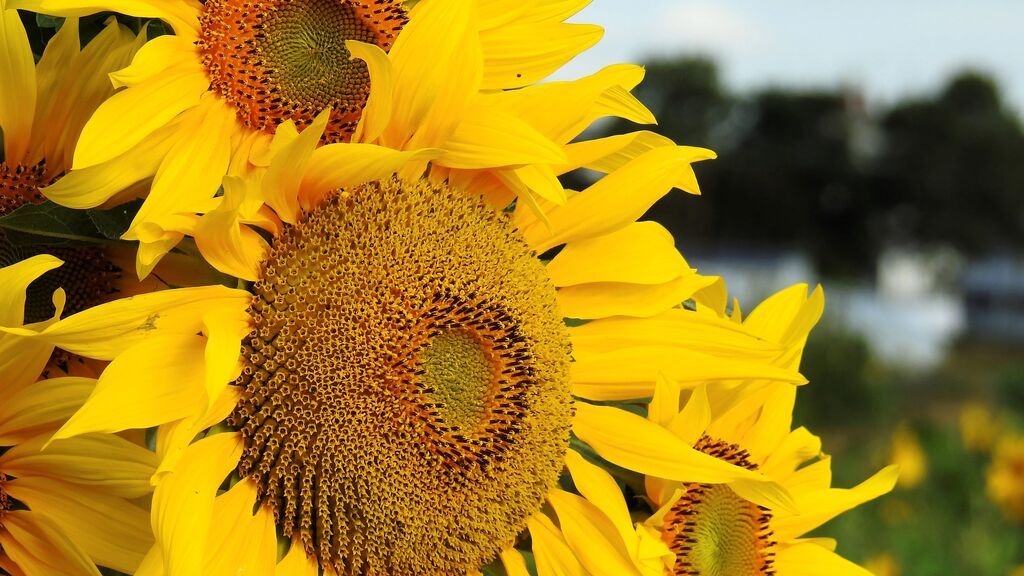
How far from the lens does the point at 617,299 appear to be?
0.79 m

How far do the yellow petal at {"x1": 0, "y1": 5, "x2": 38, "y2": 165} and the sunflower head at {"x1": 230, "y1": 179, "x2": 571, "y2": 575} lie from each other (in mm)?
173

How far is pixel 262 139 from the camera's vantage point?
661 mm

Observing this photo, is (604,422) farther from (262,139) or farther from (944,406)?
(944,406)

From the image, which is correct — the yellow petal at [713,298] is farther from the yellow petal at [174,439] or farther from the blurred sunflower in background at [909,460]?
the blurred sunflower in background at [909,460]

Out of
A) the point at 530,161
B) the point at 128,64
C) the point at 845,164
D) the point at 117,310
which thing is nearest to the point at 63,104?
the point at 128,64

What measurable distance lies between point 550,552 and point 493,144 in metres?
0.28

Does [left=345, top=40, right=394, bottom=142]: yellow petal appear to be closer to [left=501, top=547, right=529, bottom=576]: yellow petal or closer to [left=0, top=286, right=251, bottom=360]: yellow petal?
[left=0, top=286, right=251, bottom=360]: yellow petal

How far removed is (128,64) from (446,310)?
24 cm

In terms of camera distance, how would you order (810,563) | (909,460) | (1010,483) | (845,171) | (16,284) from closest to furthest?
(16,284)
(810,563)
(1010,483)
(909,460)
(845,171)

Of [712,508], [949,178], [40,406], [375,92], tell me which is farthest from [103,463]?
[949,178]

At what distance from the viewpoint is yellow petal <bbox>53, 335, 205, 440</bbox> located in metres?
0.55

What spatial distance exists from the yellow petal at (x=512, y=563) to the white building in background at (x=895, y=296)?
43.4ft

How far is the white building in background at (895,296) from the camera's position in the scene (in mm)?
16547

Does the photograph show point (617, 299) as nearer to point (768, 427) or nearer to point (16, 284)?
point (768, 427)
